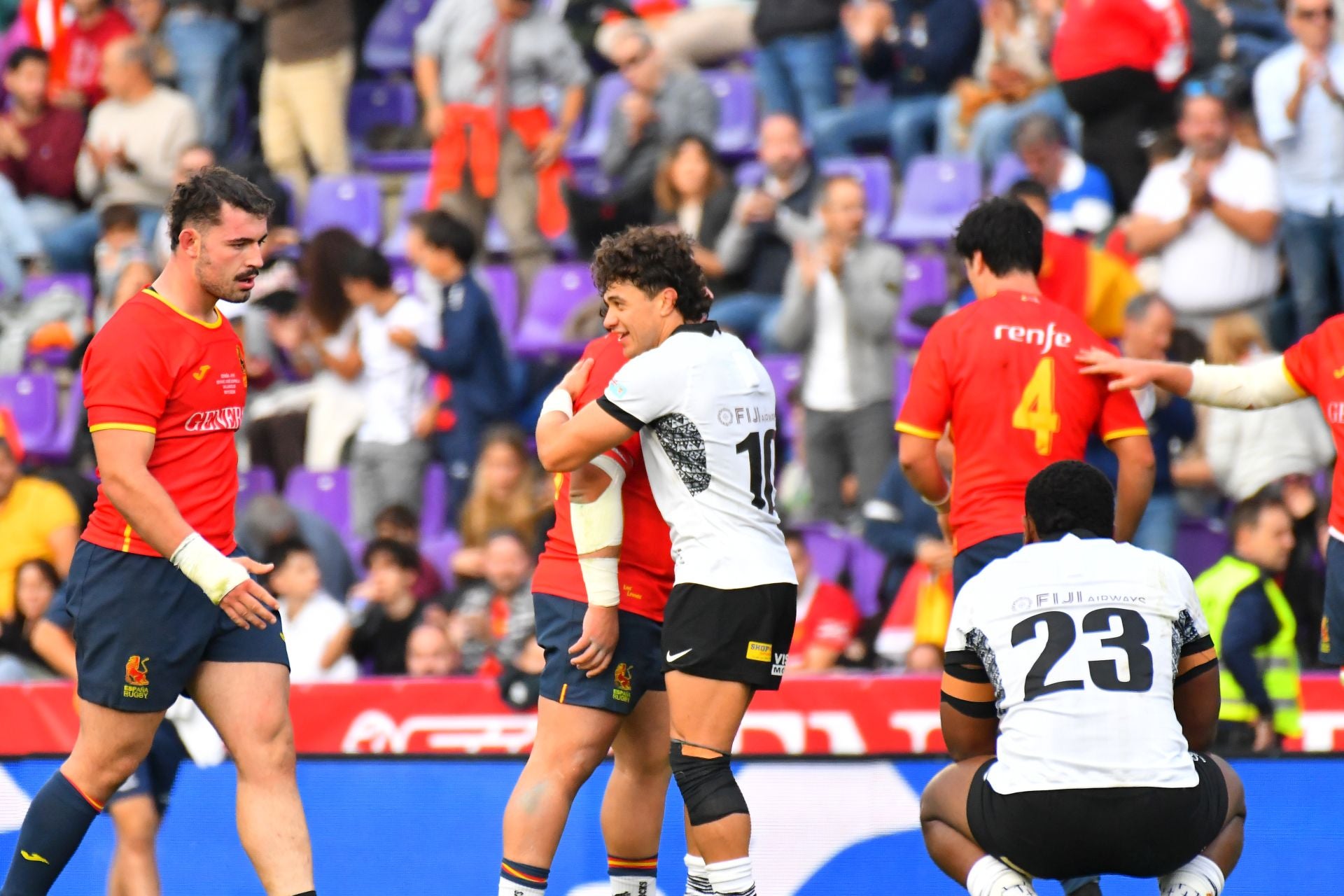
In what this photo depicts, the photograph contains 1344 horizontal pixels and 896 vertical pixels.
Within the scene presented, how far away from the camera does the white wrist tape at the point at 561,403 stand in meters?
5.13

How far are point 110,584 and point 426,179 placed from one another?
24.9 ft

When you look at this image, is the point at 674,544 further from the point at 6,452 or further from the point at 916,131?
the point at 916,131

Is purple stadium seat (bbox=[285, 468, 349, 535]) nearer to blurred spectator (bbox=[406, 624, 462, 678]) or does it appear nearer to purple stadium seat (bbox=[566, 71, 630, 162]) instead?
blurred spectator (bbox=[406, 624, 462, 678])

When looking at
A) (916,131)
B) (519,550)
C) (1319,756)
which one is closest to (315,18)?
(916,131)

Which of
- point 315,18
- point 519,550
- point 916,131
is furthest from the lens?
point 315,18

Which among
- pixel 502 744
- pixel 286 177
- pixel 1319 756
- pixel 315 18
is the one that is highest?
pixel 315 18

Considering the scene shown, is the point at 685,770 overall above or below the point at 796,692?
above

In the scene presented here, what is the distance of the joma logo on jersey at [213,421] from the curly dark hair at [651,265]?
3.59ft

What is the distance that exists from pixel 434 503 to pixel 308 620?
169 centimetres

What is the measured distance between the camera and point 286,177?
12438 millimetres

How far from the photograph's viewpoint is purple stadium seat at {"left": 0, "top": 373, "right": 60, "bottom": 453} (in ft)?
37.8

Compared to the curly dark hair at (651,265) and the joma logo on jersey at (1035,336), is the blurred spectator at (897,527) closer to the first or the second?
the joma logo on jersey at (1035,336)

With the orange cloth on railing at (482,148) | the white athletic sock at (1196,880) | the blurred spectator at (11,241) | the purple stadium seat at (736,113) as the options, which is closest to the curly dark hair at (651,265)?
the white athletic sock at (1196,880)

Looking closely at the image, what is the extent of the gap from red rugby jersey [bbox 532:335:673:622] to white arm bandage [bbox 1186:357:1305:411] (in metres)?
1.83
